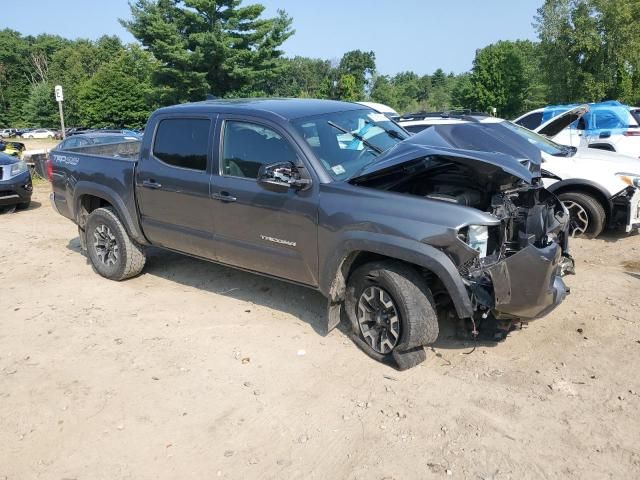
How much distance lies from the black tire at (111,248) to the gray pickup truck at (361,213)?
567 mm

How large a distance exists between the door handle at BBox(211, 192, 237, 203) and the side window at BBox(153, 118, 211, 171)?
30cm

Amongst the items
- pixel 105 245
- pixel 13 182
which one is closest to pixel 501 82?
pixel 13 182

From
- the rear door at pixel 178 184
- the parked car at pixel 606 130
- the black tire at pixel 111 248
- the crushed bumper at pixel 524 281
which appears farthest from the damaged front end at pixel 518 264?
the parked car at pixel 606 130

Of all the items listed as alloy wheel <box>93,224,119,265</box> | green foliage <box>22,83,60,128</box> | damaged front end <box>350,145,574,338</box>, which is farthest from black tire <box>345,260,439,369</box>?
green foliage <box>22,83,60,128</box>

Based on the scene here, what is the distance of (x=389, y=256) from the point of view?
12.9 feet

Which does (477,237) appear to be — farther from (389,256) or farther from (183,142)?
(183,142)

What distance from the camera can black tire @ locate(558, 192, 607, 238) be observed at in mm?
7016

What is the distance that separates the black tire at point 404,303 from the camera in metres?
3.90

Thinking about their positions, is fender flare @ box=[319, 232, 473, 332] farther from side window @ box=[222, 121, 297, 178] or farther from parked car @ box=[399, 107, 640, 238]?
parked car @ box=[399, 107, 640, 238]

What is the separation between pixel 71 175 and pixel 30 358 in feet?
8.57

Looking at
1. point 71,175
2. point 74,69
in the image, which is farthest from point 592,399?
point 74,69

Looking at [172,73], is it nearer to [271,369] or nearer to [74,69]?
[271,369]

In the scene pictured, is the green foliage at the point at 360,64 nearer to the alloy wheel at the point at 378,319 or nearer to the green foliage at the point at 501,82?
the green foliage at the point at 501,82

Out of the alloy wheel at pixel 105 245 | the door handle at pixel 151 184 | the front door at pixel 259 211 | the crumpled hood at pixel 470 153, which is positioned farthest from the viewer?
the alloy wheel at pixel 105 245
